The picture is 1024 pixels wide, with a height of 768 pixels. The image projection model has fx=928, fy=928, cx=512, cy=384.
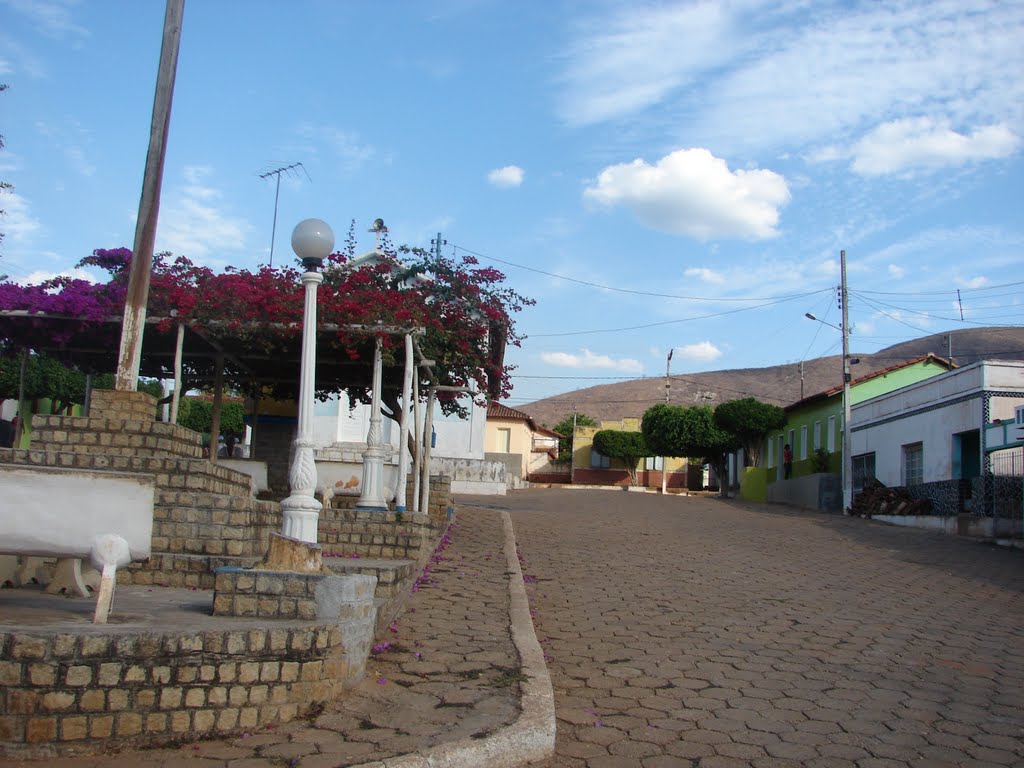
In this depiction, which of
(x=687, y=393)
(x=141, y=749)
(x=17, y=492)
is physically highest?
(x=687, y=393)

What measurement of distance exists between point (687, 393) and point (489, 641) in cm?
10726

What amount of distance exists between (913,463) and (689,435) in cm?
1687

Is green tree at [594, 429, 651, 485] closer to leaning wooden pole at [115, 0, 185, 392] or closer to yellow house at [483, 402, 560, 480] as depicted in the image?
yellow house at [483, 402, 560, 480]

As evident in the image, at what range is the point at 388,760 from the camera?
383 cm

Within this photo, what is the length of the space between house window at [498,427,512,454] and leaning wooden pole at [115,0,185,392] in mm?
36351

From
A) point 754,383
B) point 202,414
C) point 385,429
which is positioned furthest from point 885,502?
point 754,383

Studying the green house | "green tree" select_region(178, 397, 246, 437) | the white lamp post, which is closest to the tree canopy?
the white lamp post

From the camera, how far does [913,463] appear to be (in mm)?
23141

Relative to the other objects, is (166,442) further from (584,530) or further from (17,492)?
(584,530)

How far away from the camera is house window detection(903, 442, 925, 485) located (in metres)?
22.4

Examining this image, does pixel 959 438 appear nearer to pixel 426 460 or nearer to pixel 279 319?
pixel 426 460

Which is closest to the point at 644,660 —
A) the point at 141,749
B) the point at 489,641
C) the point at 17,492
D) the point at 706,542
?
the point at 489,641

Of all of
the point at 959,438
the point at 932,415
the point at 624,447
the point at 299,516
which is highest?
the point at 624,447

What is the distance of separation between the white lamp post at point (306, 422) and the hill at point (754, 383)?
9474 centimetres
